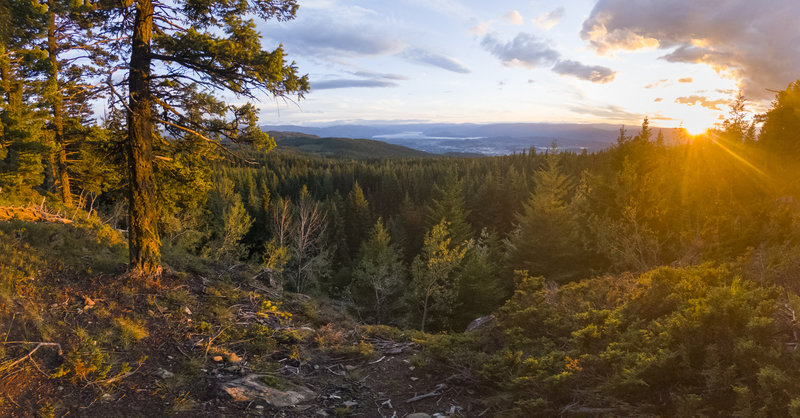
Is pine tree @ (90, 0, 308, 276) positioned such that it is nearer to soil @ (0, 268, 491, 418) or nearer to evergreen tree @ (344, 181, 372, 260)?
soil @ (0, 268, 491, 418)

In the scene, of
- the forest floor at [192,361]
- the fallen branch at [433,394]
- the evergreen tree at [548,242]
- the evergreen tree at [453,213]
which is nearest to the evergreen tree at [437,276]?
the evergreen tree at [548,242]

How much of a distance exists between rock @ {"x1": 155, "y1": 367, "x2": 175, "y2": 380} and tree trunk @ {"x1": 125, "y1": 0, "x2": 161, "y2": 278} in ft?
9.38

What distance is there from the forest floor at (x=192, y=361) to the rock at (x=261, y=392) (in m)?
0.02

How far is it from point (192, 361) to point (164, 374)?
16.2 inches

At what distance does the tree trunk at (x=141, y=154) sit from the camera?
6668 millimetres

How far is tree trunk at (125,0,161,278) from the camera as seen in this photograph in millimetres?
6668

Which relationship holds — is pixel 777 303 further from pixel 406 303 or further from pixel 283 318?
pixel 406 303

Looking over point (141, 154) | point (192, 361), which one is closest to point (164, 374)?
point (192, 361)

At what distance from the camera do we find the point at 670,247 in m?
18.4

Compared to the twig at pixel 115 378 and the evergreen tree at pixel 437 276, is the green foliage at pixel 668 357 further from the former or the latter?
the evergreen tree at pixel 437 276

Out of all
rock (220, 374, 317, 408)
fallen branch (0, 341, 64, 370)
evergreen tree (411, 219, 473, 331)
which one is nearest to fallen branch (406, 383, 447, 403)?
rock (220, 374, 317, 408)

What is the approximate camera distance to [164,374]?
5395 millimetres

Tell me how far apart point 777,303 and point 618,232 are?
644 inches

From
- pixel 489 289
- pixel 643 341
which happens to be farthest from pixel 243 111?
pixel 489 289
